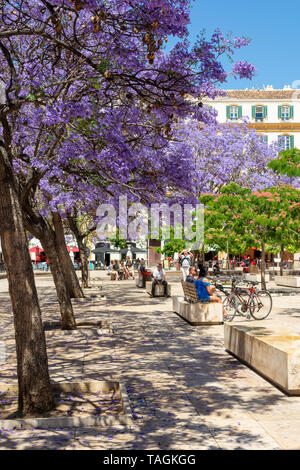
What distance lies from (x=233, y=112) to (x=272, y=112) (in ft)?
13.5

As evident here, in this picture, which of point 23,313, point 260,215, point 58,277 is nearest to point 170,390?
point 23,313

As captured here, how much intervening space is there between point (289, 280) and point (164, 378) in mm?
21697

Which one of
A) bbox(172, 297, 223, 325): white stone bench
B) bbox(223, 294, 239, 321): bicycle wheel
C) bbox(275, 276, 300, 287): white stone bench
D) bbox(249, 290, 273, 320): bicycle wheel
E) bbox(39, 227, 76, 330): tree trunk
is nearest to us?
bbox(39, 227, 76, 330): tree trunk

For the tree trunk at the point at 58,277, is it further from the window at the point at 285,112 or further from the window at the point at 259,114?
the window at the point at 285,112

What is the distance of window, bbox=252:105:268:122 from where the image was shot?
2488 inches

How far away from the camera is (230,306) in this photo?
14.5 meters

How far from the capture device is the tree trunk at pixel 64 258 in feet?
61.2

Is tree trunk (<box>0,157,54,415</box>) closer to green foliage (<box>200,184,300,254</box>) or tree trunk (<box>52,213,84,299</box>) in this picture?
tree trunk (<box>52,213,84,299</box>)

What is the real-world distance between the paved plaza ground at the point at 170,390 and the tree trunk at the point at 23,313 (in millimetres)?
664

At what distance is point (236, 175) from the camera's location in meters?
39.6

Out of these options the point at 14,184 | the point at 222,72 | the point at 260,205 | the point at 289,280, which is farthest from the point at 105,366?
the point at 289,280

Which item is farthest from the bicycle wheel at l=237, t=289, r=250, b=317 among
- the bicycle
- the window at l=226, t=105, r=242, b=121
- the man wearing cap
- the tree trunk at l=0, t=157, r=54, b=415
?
the window at l=226, t=105, r=242, b=121

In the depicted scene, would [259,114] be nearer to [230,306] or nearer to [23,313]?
[230,306]

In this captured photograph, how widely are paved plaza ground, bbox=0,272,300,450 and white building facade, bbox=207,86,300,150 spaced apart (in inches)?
2010
